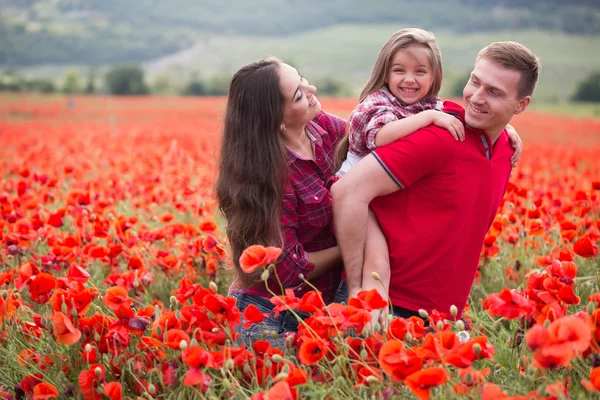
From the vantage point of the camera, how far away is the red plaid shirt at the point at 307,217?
2.76 meters

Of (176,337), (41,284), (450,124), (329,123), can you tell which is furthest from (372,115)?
(41,284)

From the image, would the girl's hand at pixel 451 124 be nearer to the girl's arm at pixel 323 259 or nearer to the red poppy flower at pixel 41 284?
the girl's arm at pixel 323 259

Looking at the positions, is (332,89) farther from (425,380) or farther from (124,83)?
(425,380)

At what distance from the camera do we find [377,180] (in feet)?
8.55

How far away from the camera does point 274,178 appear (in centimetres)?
268

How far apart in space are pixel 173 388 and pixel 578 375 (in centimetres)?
131

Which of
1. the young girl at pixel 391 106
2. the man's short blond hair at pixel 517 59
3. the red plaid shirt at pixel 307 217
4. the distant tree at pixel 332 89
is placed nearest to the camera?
the man's short blond hair at pixel 517 59

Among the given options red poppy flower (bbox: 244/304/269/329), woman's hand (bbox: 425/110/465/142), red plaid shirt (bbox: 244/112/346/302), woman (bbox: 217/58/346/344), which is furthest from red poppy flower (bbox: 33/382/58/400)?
woman's hand (bbox: 425/110/465/142)

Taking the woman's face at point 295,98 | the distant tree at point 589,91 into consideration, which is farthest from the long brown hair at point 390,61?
the distant tree at point 589,91

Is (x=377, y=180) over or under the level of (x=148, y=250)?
over

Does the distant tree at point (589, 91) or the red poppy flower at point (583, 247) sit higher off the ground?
the red poppy flower at point (583, 247)

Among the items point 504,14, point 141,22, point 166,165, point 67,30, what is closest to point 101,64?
point 67,30

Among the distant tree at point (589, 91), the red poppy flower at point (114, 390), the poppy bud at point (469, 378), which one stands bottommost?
the distant tree at point (589, 91)

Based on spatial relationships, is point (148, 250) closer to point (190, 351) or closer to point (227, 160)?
point (227, 160)
